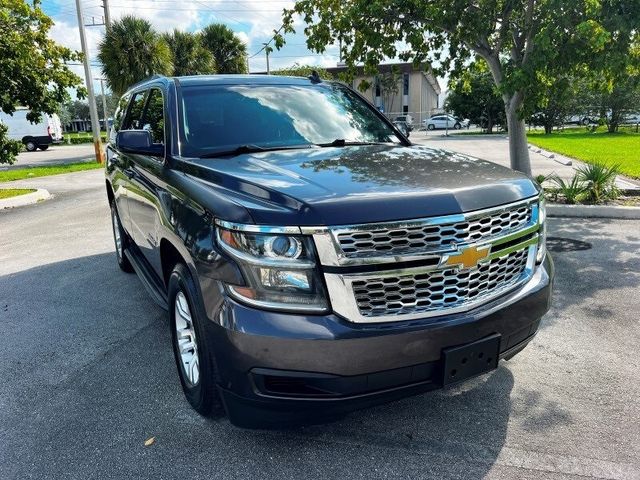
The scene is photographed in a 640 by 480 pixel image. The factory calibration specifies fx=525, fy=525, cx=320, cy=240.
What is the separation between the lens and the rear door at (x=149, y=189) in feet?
11.5

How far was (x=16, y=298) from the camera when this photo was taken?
208 inches

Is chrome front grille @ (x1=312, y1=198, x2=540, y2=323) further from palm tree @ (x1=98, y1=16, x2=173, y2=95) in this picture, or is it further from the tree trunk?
palm tree @ (x1=98, y1=16, x2=173, y2=95)

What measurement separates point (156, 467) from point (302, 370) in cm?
100

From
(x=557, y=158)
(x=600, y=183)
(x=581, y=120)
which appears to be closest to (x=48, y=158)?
(x=557, y=158)

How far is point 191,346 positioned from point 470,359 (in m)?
1.54

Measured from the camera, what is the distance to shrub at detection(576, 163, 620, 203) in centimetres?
863

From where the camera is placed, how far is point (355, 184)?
2.54m

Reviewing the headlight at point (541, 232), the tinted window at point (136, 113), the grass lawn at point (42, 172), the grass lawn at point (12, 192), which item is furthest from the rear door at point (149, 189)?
the grass lawn at point (42, 172)

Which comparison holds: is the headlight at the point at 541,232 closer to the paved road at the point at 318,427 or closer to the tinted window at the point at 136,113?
the paved road at the point at 318,427

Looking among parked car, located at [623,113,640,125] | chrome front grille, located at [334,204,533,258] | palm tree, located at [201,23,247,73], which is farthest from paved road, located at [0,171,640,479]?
parked car, located at [623,113,640,125]

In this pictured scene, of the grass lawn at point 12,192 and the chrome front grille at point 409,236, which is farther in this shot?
the grass lawn at point 12,192

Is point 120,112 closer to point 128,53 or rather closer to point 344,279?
point 344,279

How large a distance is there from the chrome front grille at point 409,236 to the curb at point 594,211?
257 inches

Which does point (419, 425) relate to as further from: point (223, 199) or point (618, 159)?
point (618, 159)
